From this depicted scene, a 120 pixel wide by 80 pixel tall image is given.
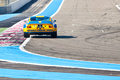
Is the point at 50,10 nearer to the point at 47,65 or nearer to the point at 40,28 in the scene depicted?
the point at 40,28

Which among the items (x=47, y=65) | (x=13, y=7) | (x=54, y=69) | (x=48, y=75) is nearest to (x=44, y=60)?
(x=47, y=65)

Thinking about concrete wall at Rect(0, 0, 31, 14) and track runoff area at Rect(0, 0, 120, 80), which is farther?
concrete wall at Rect(0, 0, 31, 14)

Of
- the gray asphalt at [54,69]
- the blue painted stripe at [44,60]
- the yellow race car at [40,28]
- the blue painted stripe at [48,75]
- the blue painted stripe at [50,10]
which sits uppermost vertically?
the blue painted stripe at [48,75]

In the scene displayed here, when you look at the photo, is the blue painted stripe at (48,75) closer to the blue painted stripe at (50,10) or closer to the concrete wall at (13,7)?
the blue painted stripe at (50,10)

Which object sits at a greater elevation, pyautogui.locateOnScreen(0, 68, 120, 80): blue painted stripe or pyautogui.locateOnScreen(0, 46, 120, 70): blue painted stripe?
pyautogui.locateOnScreen(0, 68, 120, 80): blue painted stripe

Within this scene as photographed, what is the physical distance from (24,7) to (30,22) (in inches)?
1433

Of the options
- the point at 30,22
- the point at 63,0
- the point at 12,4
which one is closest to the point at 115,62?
the point at 30,22

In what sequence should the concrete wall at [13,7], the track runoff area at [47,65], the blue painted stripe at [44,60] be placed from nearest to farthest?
the track runoff area at [47,65], the blue painted stripe at [44,60], the concrete wall at [13,7]

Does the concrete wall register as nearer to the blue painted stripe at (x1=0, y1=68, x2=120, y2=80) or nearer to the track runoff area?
the track runoff area

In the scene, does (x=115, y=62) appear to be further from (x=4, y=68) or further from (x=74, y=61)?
(x=4, y=68)

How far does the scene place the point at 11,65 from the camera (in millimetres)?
12242

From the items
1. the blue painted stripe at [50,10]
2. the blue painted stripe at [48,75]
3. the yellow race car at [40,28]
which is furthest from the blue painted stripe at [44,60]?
the blue painted stripe at [50,10]

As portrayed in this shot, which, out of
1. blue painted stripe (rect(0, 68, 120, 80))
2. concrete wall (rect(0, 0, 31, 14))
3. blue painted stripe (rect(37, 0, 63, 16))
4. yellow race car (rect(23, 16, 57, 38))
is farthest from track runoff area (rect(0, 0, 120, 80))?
concrete wall (rect(0, 0, 31, 14))

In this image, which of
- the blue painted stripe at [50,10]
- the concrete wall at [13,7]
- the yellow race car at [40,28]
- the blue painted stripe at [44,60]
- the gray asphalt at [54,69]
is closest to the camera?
the gray asphalt at [54,69]
